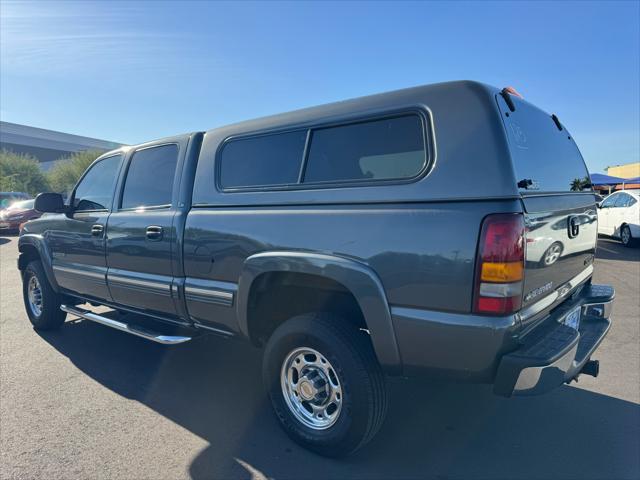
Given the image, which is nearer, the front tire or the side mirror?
the front tire

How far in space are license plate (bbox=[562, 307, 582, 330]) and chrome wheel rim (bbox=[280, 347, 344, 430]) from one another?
56.7 inches

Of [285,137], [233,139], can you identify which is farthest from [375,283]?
[233,139]

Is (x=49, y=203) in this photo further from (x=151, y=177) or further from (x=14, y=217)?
(x=14, y=217)

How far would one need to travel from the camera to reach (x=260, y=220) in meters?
2.74

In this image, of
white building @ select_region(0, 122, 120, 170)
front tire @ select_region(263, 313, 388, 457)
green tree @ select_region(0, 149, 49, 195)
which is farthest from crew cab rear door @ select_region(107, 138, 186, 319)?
white building @ select_region(0, 122, 120, 170)

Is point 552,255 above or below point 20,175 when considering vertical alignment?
below

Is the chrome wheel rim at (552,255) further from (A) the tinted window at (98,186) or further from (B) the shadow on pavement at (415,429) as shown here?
(A) the tinted window at (98,186)

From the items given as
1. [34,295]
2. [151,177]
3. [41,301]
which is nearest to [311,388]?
[151,177]

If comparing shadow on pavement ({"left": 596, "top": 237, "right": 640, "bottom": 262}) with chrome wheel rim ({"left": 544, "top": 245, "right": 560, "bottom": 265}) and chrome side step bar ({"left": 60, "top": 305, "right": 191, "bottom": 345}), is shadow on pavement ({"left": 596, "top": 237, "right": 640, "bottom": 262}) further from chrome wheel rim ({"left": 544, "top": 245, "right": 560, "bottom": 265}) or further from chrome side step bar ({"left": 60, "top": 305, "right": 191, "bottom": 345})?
chrome side step bar ({"left": 60, "top": 305, "right": 191, "bottom": 345})

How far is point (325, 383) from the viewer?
2607 millimetres

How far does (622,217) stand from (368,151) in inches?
467

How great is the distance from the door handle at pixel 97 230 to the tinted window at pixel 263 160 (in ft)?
4.93

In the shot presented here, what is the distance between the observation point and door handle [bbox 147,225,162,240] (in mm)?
3318

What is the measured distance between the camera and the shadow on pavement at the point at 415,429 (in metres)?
2.48
